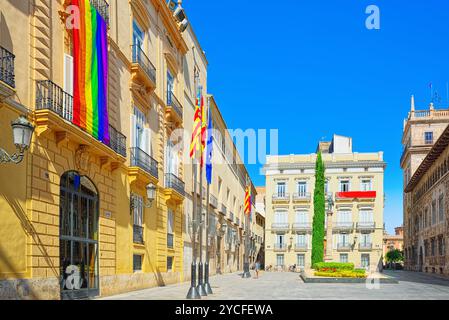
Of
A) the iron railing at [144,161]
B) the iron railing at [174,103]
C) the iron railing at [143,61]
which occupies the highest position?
the iron railing at [143,61]

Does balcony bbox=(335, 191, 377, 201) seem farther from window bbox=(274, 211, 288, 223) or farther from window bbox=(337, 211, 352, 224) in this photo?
window bbox=(274, 211, 288, 223)

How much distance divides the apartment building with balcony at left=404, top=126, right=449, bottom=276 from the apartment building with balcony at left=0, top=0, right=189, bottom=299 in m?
23.8

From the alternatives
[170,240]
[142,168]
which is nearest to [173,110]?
[142,168]

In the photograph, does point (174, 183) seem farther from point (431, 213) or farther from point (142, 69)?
point (431, 213)

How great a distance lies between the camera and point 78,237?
1656 centimetres

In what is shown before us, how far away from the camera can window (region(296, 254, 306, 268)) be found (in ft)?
219

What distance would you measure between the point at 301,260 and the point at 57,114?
56.8 meters

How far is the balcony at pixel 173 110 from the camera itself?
88.2 feet

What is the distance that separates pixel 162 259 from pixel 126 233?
18.0ft

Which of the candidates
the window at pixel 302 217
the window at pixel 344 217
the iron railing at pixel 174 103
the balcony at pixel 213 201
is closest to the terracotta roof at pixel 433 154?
the window at pixel 344 217

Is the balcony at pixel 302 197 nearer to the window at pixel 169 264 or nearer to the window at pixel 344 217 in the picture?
the window at pixel 344 217

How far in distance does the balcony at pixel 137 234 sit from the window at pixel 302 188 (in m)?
48.2
